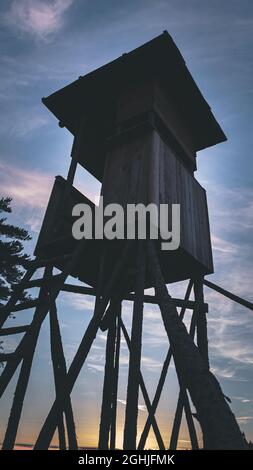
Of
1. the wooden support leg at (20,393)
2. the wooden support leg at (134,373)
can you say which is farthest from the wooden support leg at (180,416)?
the wooden support leg at (20,393)

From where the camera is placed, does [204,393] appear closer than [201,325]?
Yes

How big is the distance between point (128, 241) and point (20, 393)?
316 centimetres

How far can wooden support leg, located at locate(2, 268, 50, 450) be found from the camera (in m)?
5.37

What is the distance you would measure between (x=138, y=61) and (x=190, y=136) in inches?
97.0

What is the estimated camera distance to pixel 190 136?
9.27 m

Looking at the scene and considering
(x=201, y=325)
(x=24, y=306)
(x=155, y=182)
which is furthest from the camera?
(x=201, y=325)

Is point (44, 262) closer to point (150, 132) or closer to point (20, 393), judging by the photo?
point (20, 393)

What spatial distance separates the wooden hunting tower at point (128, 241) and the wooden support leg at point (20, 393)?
0.05 feet

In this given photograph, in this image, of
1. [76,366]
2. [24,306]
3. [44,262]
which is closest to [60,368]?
[24,306]

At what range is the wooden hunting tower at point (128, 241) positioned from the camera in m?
5.13

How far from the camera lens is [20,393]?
5.66 metres

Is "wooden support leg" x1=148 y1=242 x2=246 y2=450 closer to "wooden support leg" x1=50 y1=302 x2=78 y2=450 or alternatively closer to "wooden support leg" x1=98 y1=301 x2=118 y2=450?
"wooden support leg" x1=98 y1=301 x2=118 y2=450

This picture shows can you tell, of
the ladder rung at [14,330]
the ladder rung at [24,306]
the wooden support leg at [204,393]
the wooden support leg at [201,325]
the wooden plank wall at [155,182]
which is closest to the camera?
the wooden support leg at [204,393]

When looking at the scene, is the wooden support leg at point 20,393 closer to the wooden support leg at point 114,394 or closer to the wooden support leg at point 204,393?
the wooden support leg at point 114,394
